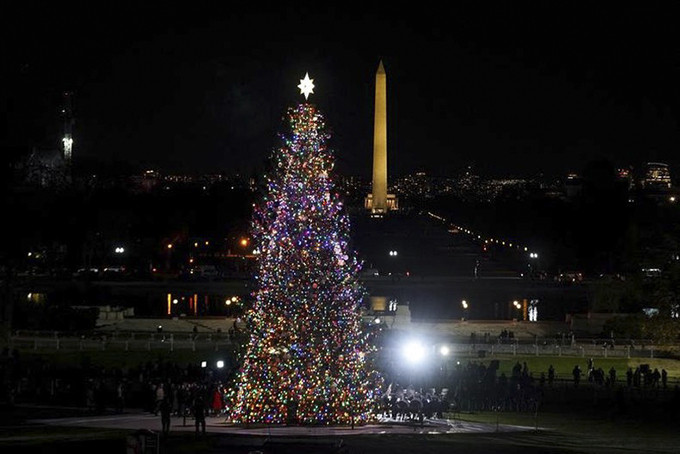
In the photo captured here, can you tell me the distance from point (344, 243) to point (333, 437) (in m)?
4.50

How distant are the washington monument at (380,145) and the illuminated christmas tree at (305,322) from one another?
103360 mm

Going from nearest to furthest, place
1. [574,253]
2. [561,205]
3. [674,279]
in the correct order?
[674,279]
[574,253]
[561,205]

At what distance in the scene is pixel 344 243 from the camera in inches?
1077

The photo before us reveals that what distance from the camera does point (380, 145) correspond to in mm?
138375

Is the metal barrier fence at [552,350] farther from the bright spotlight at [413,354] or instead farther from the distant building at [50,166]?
the distant building at [50,166]

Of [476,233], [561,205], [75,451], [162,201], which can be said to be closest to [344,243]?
[75,451]

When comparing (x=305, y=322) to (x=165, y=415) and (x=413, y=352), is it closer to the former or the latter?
(x=165, y=415)

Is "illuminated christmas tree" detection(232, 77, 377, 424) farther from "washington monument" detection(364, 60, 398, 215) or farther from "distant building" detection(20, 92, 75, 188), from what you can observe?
"washington monument" detection(364, 60, 398, 215)

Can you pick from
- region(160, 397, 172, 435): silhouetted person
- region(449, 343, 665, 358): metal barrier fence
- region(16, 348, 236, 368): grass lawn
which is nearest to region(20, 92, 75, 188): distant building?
region(16, 348, 236, 368): grass lawn

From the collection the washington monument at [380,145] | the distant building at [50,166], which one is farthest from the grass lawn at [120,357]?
the washington monument at [380,145]

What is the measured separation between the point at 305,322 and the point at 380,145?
11210 centimetres

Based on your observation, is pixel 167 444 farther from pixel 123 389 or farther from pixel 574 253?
pixel 574 253

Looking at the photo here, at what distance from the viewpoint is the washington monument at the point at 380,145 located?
130625 millimetres

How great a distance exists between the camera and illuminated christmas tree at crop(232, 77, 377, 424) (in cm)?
2689
